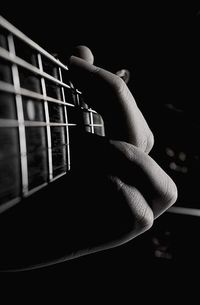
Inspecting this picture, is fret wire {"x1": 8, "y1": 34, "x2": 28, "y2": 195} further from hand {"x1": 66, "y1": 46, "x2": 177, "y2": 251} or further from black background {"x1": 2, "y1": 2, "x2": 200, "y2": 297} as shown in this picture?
black background {"x1": 2, "y1": 2, "x2": 200, "y2": 297}

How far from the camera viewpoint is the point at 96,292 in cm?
164

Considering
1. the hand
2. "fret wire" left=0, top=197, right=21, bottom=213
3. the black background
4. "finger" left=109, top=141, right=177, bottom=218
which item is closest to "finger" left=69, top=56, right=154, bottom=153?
the hand

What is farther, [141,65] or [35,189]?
[141,65]

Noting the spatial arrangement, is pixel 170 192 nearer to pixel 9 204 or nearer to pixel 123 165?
pixel 123 165

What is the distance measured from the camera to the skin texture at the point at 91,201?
22.1 inches

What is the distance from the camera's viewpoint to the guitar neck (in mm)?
382

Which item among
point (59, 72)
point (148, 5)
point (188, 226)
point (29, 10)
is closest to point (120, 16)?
point (148, 5)

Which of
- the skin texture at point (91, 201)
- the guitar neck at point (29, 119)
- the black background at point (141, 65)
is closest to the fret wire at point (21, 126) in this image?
the guitar neck at point (29, 119)

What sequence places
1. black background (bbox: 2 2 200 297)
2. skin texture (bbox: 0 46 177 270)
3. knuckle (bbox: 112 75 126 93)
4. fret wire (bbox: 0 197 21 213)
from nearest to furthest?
fret wire (bbox: 0 197 21 213) → skin texture (bbox: 0 46 177 270) → knuckle (bbox: 112 75 126 93) → black background (bbox: 2 2 200 297)

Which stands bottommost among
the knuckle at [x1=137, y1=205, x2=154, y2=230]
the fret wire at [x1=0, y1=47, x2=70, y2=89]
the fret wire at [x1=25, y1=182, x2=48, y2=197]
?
the knuckle at [x1=137, y1=205, x2=154, y2=230]

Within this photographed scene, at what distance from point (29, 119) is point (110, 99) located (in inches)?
11.7

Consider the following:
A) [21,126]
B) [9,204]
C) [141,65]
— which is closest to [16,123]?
[21,126]

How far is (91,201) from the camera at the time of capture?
591 millimetres

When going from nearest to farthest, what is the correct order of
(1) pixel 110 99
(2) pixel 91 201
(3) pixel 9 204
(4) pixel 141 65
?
1. (3) pixel 9 204
2. (2) pixel 91 201
3. (1) pixel 110 99
4. (4) pixel 141 65
